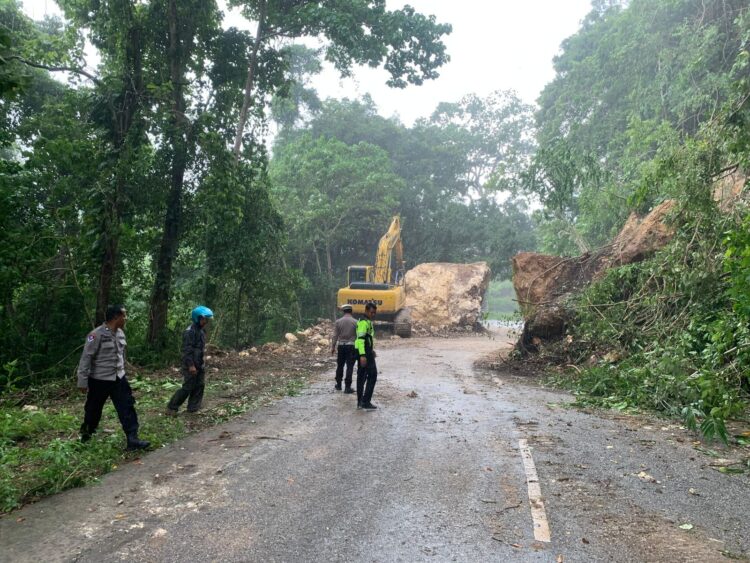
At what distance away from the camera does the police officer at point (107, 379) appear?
6.20 metres

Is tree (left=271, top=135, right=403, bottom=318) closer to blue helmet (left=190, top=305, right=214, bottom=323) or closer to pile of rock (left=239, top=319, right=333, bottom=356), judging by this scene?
pile of rock (left=239, top=319, right=333, bottom=356)

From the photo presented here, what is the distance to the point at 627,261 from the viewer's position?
13234 mm

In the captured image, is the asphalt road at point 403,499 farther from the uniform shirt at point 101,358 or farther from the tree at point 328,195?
the tree at point 328,195

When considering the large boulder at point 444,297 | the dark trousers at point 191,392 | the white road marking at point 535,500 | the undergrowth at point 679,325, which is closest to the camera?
the white road marking at point 535,500

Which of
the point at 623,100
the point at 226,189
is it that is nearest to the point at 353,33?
the point at 226,189

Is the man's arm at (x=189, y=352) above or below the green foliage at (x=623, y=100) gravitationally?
below

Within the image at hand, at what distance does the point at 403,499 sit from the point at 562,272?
12.2 m

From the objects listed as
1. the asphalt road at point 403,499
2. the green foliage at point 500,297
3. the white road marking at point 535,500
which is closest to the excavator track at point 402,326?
the asphalt road at point 403,499

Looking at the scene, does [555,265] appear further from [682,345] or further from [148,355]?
[148,355]

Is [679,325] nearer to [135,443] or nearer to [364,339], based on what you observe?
[364,339]

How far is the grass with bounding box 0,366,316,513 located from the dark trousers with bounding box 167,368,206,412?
20 cm

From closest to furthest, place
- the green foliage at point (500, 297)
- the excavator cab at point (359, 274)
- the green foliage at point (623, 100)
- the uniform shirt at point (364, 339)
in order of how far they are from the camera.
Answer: the uniform shirt at point (364, 339) < the green foliage at point (623, 100) < the excavator cab at point (359, 274) < the green foliage at point (500, 297)

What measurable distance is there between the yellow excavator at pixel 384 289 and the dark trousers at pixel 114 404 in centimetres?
1263

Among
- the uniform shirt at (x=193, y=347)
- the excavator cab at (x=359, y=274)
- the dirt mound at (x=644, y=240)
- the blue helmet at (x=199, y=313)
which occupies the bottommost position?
the uniform shirt at (x=193, y=347)
